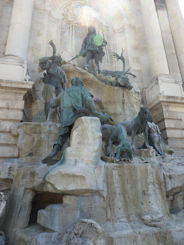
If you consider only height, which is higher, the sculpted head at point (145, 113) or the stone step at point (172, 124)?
the stone step at point (172, 124)

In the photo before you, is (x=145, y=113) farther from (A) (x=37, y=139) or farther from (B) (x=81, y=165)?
(A) (x=37, y=139)

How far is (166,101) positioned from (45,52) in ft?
20.3

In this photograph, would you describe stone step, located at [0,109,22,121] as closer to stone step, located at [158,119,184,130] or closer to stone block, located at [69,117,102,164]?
stone block, located at [69,117,102,164]

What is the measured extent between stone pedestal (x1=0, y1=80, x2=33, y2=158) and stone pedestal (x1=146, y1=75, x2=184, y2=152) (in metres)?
5.08

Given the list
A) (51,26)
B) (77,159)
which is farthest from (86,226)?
(51,26)

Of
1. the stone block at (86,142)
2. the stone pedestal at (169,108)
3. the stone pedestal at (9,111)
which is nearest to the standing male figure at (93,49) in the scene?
the stone pedestal at (169,108)

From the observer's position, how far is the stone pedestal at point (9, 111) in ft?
17.6

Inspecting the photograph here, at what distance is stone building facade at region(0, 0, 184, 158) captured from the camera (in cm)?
634

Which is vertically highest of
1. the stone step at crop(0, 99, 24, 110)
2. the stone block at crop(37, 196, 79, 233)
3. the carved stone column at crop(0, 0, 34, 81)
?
the carved stone column at crop(0, 0, 34, 81)

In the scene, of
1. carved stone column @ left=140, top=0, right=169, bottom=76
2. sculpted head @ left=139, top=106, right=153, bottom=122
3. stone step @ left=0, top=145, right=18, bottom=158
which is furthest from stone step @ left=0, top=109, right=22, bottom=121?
carved stone column @ left=140, top=0, right=169, bottom=76

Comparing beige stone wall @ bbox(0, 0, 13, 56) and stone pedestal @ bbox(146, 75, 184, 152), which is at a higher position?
beige stone wall @ bbox(0, 0, 13, 56)

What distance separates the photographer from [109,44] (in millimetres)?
11109

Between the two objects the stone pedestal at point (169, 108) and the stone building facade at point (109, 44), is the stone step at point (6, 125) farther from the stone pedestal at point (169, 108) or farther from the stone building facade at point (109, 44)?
the stone pedestal at point (169, 108)

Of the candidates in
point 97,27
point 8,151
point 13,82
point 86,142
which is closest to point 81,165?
point 86,142
